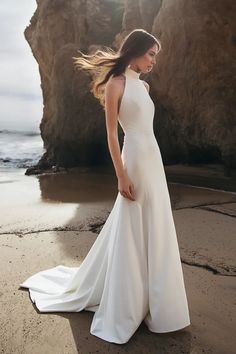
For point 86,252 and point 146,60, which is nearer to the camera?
point 146,60

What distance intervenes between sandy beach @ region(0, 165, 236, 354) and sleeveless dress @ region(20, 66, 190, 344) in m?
0.13

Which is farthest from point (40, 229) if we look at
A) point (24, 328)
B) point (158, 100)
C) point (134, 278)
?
point (158, 100)

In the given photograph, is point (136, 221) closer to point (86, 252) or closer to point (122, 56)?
point (122, 56)

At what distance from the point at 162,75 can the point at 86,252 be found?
5512 mm

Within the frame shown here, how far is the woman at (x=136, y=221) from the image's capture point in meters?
2.49

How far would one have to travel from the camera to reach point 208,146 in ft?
27.9

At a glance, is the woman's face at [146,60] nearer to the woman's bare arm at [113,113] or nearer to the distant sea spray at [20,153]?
the woman's bare arm at [113,113]

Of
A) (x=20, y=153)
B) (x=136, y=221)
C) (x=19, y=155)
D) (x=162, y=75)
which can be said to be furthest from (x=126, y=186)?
(x=20, y=153)

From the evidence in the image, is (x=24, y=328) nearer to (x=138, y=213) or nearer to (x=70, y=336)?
(x=70, y=336)

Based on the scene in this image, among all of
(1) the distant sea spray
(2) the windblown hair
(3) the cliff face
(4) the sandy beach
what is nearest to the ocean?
(1) the distant sea spray

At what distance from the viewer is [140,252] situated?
253 cm

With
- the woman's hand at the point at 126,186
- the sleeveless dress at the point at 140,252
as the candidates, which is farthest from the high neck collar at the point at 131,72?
the woman's hand at the point at 126,186

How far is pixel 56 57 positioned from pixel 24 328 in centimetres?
966

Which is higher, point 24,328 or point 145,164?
point 145,164
